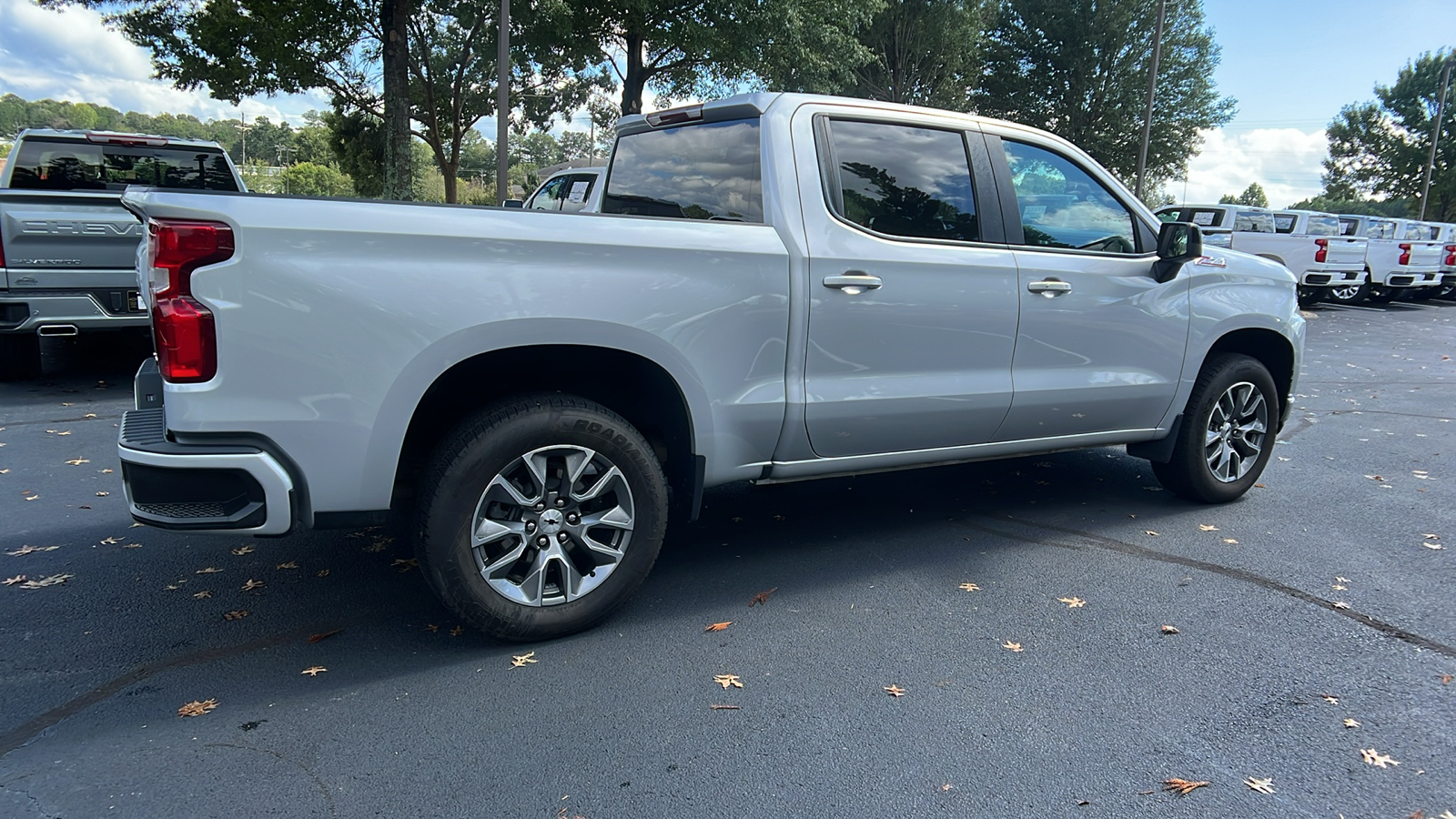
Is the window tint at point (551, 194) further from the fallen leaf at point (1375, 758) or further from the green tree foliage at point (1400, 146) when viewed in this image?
the green tree foliage at point (1400, 146)

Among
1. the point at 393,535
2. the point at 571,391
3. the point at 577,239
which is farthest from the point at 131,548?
the point at 577,239

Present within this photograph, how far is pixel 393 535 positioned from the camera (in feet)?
14.8

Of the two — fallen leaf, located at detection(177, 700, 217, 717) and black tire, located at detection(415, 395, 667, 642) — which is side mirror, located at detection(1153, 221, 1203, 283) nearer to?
black tire, located at detection(415, 395, 667, 642)

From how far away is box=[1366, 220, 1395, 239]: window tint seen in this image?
21.1m

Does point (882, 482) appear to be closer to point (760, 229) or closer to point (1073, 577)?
point (1073, 577)

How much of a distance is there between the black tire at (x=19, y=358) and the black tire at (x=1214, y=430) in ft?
28.6

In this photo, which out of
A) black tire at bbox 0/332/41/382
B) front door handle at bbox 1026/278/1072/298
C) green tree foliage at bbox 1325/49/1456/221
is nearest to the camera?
front door handle at bbox 1026/278/1072/298

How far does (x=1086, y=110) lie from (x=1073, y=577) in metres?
36.5

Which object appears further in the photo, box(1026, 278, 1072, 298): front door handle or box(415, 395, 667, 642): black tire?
box(1026, 278, 1072, 298): front door handle

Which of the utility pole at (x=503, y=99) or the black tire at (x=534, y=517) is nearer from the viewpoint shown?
the black tire at (x=534, y=517)

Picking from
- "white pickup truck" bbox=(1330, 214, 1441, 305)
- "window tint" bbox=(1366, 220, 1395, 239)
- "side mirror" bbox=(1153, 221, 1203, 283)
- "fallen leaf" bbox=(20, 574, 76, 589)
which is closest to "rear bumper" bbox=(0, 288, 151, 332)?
"fallen leaf" bbox=(20, 574, 76, 589)

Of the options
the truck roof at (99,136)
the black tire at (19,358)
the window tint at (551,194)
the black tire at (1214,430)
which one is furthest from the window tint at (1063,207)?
the window tint at (551,194)

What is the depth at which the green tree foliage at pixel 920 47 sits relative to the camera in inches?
1222

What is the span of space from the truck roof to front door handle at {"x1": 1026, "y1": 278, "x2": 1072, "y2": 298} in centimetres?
793
